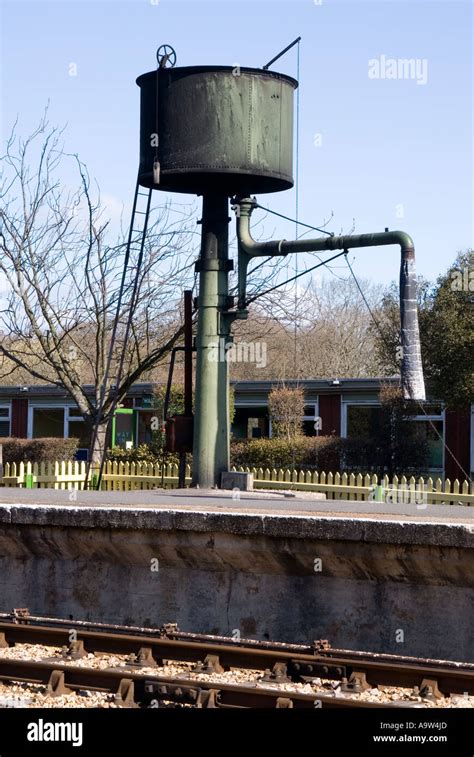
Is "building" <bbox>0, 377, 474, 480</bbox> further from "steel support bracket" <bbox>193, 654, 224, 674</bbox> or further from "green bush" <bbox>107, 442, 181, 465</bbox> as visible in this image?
"steel support bracket" <bbox>193, 654, 224, 674</bbox>

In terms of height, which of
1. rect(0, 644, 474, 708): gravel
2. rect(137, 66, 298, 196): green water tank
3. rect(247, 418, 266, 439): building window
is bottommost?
rect(0, 644, 474, 708): gravel

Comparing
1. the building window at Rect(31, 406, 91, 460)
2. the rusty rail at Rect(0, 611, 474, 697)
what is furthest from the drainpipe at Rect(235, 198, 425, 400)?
the building window at Rect(31, 406, 91, 460)

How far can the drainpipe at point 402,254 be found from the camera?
13.8m

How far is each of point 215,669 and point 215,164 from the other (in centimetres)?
930

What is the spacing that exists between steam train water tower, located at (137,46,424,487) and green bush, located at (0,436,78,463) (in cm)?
1579

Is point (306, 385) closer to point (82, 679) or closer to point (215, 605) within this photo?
point (215, 605)

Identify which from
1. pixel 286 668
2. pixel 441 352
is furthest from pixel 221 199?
pixel 441 352

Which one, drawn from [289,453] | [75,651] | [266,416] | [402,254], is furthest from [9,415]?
[75,651]

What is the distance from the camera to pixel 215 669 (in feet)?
29.0

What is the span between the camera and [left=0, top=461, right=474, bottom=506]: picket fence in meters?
19.1

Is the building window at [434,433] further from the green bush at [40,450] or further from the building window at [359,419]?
the green bush at [40,450]

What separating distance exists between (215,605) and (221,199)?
7726mm

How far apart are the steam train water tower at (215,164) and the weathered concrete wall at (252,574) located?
17.2 feet

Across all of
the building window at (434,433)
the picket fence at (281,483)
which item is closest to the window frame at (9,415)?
Answer: the building window at (434,433)
